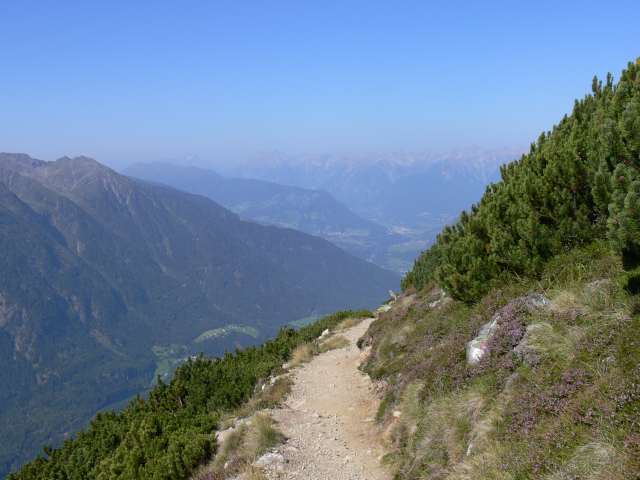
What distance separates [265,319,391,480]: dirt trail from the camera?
8.22 m

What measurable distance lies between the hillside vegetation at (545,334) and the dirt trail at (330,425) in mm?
770

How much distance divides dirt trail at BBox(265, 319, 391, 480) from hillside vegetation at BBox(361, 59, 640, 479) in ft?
2.53

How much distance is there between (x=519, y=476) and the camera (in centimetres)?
452

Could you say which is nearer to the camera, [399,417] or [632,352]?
[632,352]

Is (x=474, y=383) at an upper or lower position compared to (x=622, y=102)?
lower

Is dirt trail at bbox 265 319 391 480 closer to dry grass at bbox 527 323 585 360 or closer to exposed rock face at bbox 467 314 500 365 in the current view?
exposed rock face at bbox 467 314 500 365

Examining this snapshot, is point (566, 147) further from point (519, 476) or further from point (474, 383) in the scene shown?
point (519, 476)

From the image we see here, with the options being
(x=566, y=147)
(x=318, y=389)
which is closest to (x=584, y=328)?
(x=566, y=147)

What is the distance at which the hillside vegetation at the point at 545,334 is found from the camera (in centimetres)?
445

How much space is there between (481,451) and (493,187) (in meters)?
8.77

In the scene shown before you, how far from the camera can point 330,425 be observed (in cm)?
1098

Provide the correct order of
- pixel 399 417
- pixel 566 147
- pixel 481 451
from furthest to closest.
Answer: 1. pixel 399 417
2. pixel 566 147
3. pixel 481 451

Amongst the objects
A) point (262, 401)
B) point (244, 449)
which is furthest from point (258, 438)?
point (262, 401)

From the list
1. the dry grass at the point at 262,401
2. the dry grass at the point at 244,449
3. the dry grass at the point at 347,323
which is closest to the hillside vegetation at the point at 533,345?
the dry grass at the point at 262,401
